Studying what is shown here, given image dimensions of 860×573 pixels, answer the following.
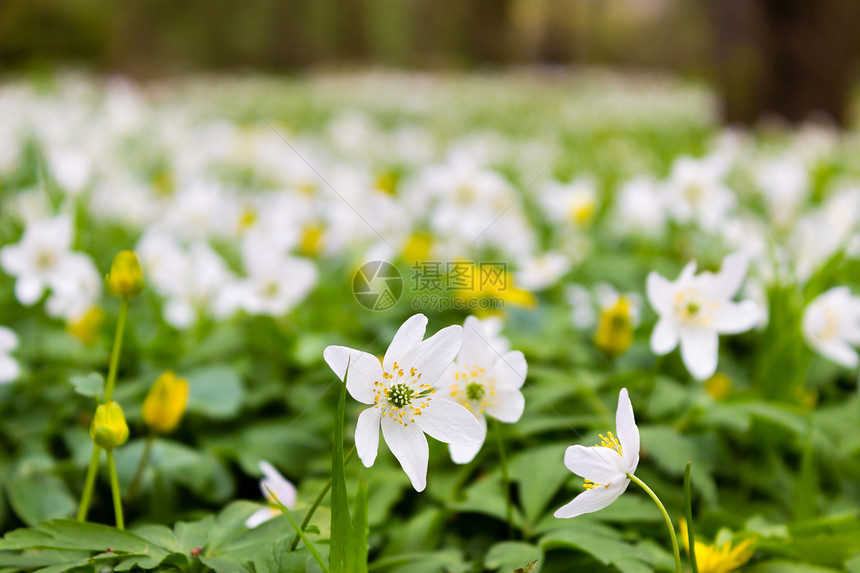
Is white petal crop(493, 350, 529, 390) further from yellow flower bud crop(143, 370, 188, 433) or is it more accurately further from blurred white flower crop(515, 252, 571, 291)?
blurred white flower crop(515, 252, 571, 291)

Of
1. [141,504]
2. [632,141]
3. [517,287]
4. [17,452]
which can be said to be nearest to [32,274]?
[17,452]

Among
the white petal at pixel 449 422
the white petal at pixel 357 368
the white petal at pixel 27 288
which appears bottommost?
the white petal at pixel 27 288

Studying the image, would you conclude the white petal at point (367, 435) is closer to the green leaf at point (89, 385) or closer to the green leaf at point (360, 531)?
the green leaf at point (360, 531)

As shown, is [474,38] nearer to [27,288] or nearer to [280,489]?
[27,288]

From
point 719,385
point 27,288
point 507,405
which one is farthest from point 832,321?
point 27,288

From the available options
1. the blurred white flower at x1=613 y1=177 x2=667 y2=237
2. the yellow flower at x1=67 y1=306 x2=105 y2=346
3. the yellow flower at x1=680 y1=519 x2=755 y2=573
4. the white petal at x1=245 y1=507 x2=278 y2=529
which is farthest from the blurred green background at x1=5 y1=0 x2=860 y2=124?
the white petal at x1=245 y1=507 x2=278 y2=529

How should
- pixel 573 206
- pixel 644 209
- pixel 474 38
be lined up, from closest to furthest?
pixel 644 209 < pixel 573 206 < pixel 474 38

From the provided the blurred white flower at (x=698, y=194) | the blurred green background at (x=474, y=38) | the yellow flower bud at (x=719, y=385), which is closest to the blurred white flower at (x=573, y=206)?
the blurred white flower at (x=698, y=194)
